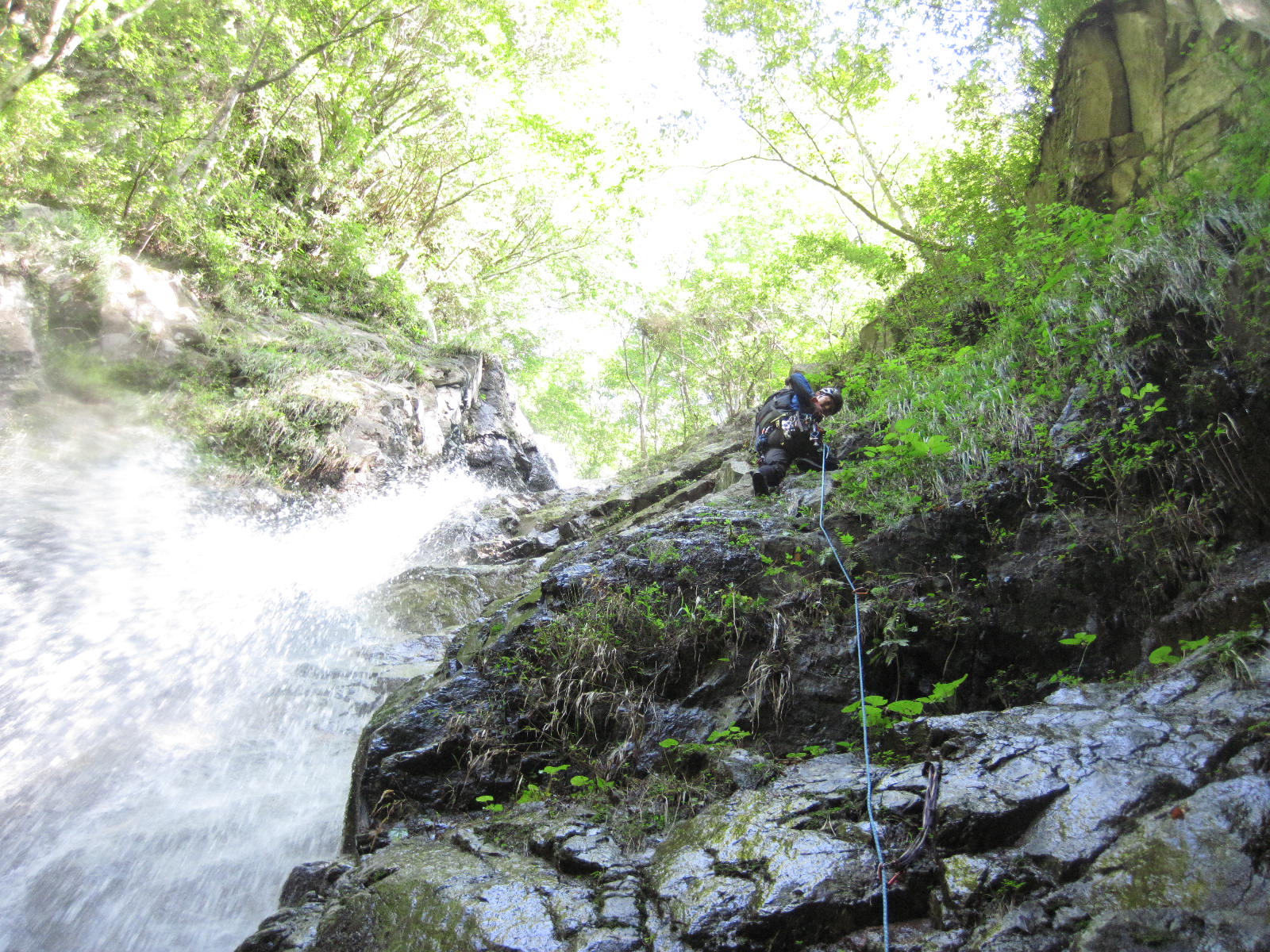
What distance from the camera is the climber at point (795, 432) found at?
7.50m

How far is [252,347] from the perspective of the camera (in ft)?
39.5

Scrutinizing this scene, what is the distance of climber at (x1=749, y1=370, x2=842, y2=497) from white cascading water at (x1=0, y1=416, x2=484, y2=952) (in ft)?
16.7

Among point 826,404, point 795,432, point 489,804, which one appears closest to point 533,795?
point 489,804

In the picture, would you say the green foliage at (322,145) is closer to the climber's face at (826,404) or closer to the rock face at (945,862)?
the climber's face at (826,404)

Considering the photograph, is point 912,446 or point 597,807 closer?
point 597,807

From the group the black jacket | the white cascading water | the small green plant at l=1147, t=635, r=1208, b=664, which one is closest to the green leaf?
the small green plant at l=1147, t=635, r=1208, b=664

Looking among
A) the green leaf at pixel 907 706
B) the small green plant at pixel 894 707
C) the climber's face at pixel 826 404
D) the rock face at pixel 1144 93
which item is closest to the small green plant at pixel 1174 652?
the small green plant at pixel 894 707

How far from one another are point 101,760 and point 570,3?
14937 millimetres

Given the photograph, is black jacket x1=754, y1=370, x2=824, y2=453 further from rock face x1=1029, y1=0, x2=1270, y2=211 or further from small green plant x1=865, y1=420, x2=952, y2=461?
rock face x1=1029, y1=0, x2=1270, y2=211

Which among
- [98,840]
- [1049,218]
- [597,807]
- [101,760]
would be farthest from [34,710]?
[1049,218]

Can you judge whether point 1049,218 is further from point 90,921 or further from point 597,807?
point 90,921

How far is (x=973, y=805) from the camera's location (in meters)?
2.82

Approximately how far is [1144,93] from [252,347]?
539 inches

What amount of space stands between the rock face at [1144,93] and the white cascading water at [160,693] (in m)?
10.1
